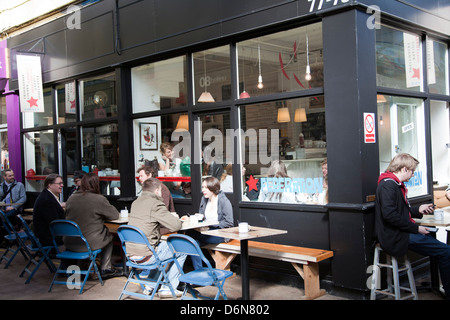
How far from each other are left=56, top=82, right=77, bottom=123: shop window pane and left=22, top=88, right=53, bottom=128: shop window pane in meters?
0.36

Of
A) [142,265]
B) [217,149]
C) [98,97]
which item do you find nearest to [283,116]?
[217,149]

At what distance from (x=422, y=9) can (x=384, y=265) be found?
136 inches

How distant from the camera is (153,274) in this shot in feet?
18.8

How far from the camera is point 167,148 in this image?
8164mm

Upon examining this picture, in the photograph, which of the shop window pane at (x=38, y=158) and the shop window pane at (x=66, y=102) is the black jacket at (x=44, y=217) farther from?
the shop window pane at (x=38, y=158)

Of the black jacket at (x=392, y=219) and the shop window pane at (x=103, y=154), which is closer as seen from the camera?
the black jacket at (x=392, y=219)

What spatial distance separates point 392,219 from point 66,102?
7.25m

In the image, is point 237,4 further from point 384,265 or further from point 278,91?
point 384,265

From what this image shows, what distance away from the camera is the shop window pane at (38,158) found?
10.7 metres

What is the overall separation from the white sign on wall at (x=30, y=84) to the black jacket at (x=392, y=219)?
7395 millimetres

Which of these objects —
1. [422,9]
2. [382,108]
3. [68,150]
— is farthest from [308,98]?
[68,150]

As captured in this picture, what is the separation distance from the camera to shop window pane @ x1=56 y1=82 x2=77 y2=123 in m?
9.73

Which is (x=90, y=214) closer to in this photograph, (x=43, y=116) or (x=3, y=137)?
(x=43, y=116)

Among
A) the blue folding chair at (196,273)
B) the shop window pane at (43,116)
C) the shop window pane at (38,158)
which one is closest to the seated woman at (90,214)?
the blue folding chair at (196,273)
